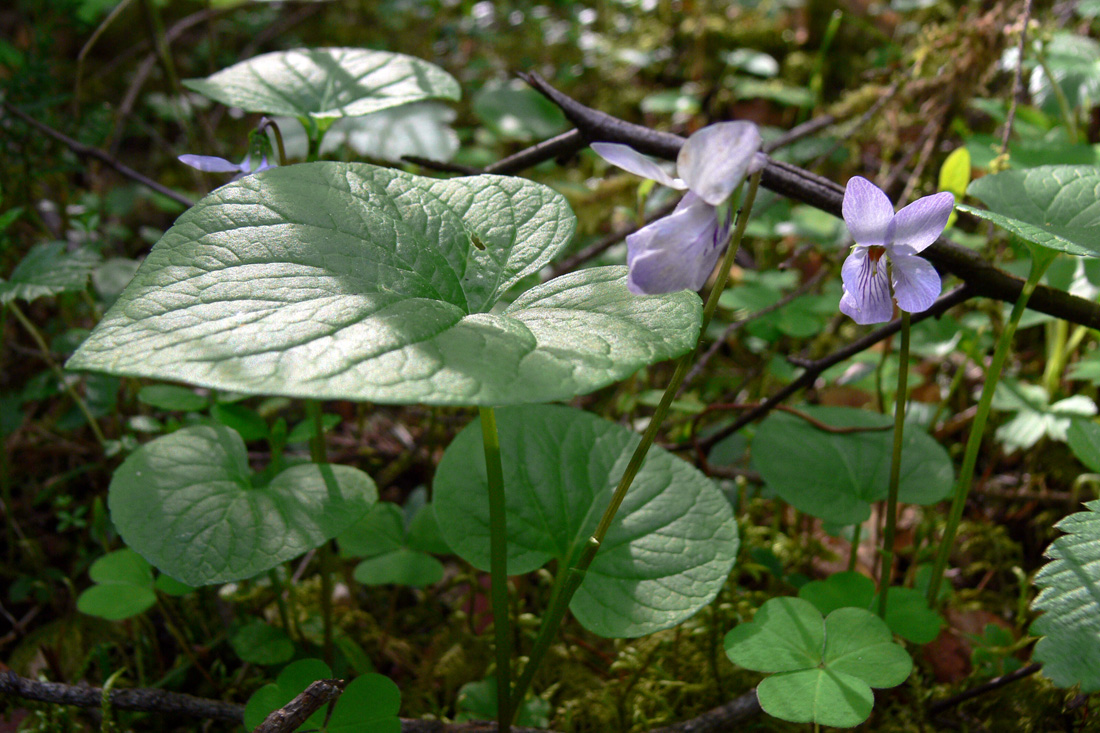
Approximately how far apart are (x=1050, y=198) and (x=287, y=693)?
4.76 feet

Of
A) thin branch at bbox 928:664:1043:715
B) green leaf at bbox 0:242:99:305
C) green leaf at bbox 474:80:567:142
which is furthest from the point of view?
green leaf at bbox 474:80:567:142

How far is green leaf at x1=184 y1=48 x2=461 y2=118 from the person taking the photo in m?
1.35

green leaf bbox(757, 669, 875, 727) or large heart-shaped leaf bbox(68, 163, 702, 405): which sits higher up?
large heart-shaped leaf bbox(68, 163, 702, 405)

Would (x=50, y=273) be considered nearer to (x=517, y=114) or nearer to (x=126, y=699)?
(x=126, y=699)

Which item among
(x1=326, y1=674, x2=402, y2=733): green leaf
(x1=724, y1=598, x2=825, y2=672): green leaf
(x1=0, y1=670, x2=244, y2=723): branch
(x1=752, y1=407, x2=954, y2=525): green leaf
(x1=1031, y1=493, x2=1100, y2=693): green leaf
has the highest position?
(x1=1031, y1=493, x2=1100, y2=693): green leaf

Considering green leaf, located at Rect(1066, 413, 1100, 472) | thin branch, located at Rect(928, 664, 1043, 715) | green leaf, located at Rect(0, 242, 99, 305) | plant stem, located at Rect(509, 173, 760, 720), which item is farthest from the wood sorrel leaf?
green leaf, located at Rect(0, 242, 99, 305)

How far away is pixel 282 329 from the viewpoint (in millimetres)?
744

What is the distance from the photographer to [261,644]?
4.47ft

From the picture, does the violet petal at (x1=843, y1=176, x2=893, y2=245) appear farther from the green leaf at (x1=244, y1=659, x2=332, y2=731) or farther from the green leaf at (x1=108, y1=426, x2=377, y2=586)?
the green leaf at (x1=244, y1=659, x2=332, y2=731)

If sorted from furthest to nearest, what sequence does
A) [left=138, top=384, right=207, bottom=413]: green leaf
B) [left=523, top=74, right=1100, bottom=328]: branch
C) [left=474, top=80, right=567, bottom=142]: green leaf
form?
[left=474, top=80, right=567, bottom=142]: green leaf, [left=138, top=384, right=207, bottom=413]: green leaf, [left=523, top=74, right=1100, bottom=328]: branch

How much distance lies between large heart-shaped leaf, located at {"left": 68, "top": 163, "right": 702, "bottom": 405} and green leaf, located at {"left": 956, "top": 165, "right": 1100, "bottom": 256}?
63cm

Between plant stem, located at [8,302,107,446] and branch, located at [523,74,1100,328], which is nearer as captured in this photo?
branch, located at [523,74,1100,328]

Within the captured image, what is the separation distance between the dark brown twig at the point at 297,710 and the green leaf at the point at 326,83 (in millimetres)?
956

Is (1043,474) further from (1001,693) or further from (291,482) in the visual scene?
(291,482)
